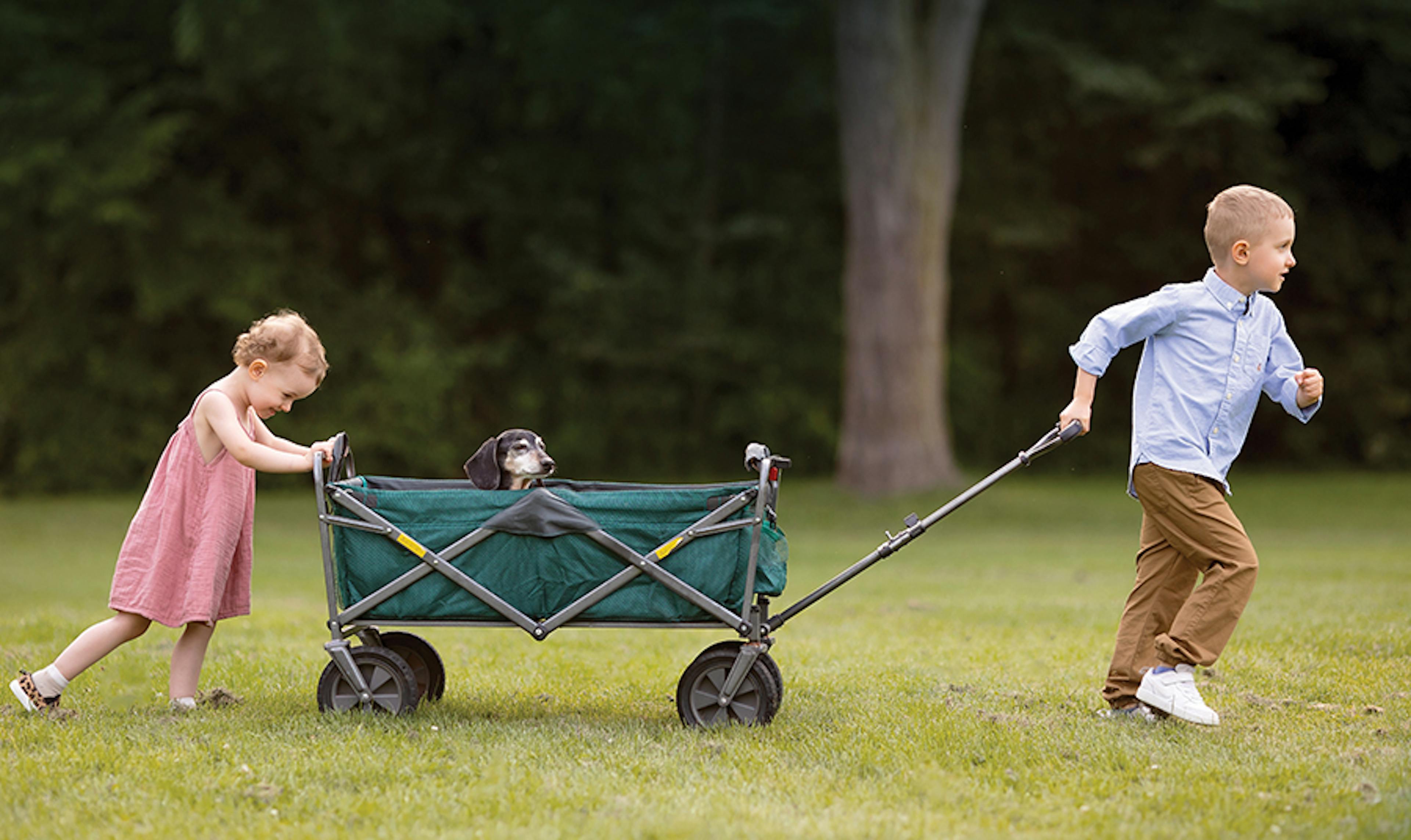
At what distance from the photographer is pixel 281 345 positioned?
5.07 m

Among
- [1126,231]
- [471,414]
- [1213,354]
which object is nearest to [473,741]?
[1213,354]

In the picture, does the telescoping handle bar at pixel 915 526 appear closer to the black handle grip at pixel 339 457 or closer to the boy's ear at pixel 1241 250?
the boy's ear at pixel 1241 250

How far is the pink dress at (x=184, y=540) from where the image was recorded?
4992 millimetres

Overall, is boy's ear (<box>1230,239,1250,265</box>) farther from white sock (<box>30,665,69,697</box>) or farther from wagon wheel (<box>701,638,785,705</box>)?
white sock (<box>30,665,69,697</box>)

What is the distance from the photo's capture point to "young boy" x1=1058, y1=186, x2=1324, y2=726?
4.78 meters

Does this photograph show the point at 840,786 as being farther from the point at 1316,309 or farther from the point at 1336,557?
the point at 1316,309

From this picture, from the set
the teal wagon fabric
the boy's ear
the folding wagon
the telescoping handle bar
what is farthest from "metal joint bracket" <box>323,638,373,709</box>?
the boy's ear

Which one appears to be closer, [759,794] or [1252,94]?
[759,794]

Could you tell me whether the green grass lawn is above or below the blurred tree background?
below

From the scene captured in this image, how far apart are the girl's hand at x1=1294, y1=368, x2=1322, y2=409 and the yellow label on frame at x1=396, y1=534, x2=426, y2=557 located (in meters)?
2.97

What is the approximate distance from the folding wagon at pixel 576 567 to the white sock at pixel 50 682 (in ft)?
3.30

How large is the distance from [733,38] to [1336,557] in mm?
13471

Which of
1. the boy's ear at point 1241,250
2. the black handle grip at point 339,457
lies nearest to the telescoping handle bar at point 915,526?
the boy's ear at point 1241,250

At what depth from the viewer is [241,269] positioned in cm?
2031
